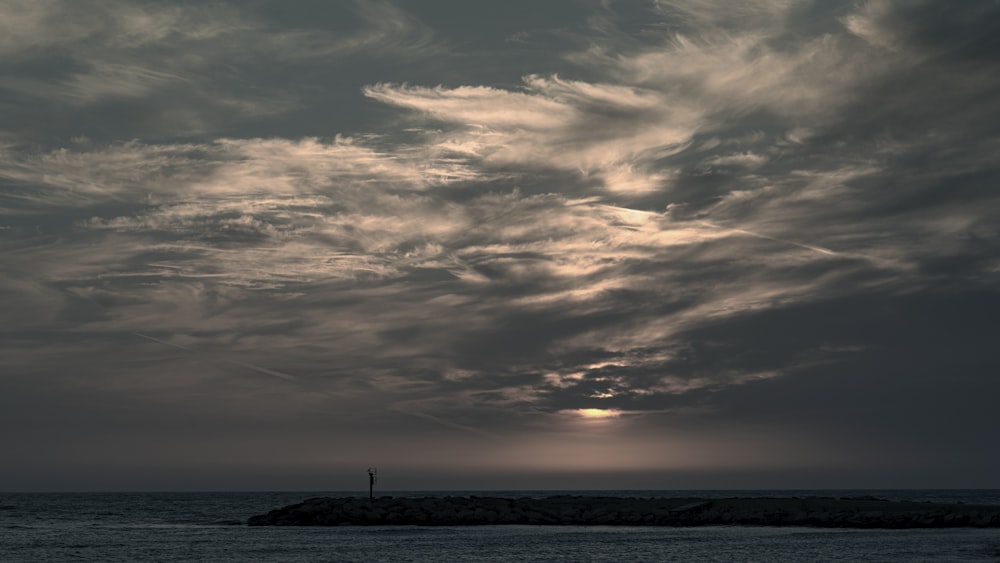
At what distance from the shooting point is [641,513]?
3533 inches

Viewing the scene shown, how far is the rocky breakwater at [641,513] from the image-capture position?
81.2 metres

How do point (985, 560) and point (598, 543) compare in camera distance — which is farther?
point (598, 543)

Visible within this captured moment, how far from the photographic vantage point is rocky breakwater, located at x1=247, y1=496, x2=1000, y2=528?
81.2 meters

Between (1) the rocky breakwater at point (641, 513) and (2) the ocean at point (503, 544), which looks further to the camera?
(1) the rocky breakwater at point (641, 513)

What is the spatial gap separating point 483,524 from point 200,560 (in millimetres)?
33382

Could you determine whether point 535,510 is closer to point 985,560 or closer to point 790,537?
point 790,537

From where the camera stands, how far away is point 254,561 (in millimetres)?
56812

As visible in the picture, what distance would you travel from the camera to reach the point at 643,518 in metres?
87.9

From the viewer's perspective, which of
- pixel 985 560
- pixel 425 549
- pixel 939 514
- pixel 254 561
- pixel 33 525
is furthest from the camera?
pixel 33 525

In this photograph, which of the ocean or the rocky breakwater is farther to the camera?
the rocky breakwater

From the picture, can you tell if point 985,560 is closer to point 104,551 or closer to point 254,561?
point 254,561

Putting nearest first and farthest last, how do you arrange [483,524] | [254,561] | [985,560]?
[985,560] < [254,561] < [483,524]

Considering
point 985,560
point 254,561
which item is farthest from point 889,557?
point 254,561

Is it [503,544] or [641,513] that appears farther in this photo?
[641,513]
